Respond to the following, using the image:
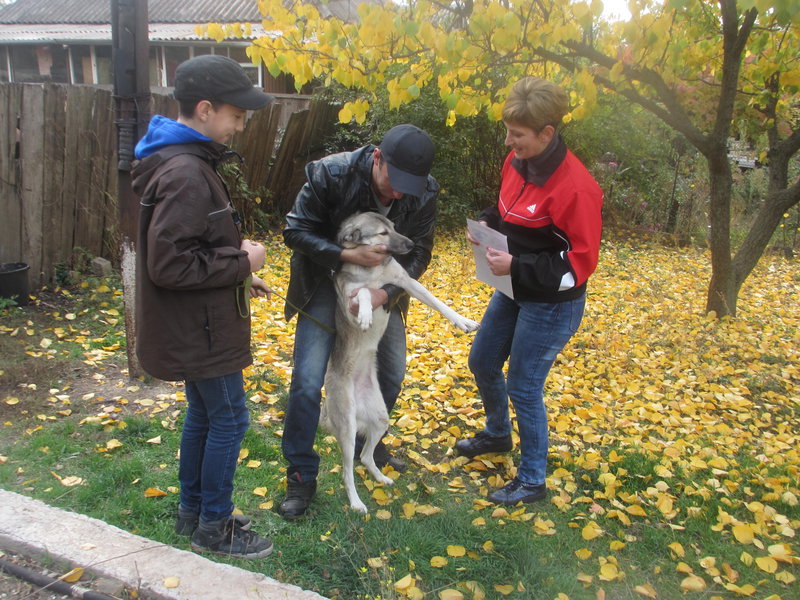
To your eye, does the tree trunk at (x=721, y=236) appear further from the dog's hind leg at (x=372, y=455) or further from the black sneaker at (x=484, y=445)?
the dog's hind leg at (x=372, y=455)

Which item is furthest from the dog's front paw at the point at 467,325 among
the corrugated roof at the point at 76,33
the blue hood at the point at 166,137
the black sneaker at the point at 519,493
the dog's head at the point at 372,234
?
the corrugated roof at the point at 76,33

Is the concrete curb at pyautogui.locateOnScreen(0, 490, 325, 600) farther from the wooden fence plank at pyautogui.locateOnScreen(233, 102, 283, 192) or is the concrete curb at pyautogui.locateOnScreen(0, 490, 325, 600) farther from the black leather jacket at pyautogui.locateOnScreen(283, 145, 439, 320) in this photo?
the wooden fence plank at pyautogui.locateOnScreen(233, 102, 283, 192)

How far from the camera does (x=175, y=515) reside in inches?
120

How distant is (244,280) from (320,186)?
716mm

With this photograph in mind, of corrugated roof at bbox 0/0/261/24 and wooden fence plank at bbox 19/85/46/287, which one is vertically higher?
corrugated roof at bbox 0/0/261/24

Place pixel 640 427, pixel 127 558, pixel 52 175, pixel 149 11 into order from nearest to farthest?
pixel 127 558
pixel 640 427
pixel 52 175
pixel 149 11

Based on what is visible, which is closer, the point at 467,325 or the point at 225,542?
the point at 225,542

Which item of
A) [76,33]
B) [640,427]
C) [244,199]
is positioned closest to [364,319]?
[640,427]

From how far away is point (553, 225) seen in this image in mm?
2871

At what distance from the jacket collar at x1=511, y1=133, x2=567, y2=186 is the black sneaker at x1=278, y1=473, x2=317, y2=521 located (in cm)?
189

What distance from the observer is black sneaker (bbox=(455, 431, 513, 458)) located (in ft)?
12.5

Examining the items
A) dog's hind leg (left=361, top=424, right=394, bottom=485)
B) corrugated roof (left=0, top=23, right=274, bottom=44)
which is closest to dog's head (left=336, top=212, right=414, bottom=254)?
dog's hind leg (left=361, top=424, right=394, bottom=485)

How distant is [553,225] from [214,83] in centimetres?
160

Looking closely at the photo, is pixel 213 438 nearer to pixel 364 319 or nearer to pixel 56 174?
pixel 364 319
